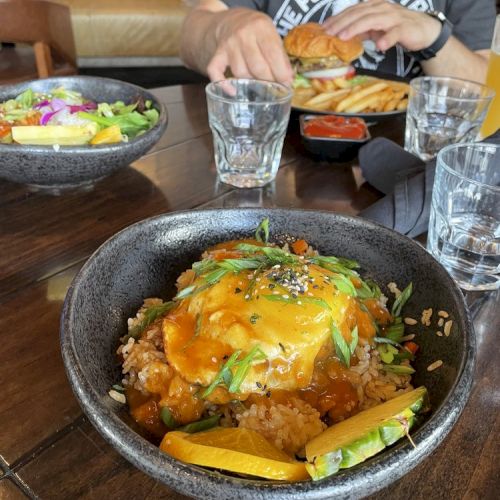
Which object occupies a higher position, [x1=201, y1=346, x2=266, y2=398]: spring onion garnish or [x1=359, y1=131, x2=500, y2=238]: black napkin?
[x1=201, y1=346, x2=266, y2=398]: spring onion garnish

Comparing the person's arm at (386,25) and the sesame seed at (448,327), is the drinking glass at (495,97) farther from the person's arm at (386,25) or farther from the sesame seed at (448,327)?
the sesame seed at (448,327)

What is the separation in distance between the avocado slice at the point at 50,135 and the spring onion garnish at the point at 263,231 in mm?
724

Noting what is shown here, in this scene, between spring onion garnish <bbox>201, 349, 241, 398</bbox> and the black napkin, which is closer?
spring onion garnish <bbox>201, 349, 241, 398</bbox>

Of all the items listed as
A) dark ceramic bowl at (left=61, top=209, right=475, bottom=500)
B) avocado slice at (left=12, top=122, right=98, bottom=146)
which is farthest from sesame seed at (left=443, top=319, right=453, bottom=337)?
avocado slice at (left=12, top=122, right=98, bottom=146)

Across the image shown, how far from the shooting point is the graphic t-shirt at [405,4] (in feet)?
9.27

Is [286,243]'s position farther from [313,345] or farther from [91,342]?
[91,342]

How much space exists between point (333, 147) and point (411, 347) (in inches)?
38.0

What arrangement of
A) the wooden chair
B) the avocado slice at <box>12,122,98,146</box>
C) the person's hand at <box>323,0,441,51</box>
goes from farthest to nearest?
1. the wooden chair
2. the person's hand at <box>323,0,441,51</box>
3. the avocado slice at <box>12,122,98,146</box>

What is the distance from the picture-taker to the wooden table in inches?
30.0

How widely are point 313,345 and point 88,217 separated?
85cm

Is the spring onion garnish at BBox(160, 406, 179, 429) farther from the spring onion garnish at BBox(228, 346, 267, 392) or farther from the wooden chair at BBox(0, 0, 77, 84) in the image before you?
the wooden chair at BBox(0, 0, 77, 84)

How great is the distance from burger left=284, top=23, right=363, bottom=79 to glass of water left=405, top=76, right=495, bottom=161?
575mm

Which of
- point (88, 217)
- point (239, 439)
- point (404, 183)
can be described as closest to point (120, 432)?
point (239, 439)

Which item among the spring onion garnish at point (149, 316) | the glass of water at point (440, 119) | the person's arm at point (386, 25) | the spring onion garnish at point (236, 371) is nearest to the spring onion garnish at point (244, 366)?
the spring onion garnish at point (236, 371)
